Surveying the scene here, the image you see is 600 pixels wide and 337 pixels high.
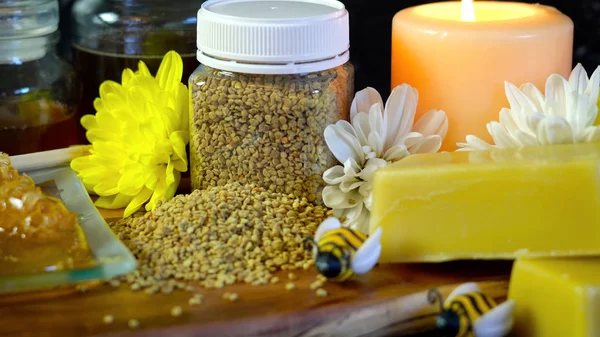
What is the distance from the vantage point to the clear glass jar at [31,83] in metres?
0.95

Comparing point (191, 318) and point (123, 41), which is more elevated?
point (123, 41)

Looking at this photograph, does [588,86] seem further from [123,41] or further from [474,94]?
[123,41]

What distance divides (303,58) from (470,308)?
0.29 meters

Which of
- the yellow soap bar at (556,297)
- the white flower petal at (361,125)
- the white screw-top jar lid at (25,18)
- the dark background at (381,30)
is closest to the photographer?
the yellow soap bar at (556,297)

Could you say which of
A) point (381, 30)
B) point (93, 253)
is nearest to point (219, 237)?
point (93, 253)

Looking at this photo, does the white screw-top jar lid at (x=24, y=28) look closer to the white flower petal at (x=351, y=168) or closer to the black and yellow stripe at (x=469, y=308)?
the white flower petal at (x=351, y=168)

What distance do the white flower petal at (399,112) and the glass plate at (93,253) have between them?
0.92 feet

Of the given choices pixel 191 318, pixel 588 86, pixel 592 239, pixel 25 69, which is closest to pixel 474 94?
pixel 588 86

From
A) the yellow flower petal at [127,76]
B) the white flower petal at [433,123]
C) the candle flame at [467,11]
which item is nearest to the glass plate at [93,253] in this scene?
the yellow flower petal at [127,76]

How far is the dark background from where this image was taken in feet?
3.79

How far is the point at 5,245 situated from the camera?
74 centimetres

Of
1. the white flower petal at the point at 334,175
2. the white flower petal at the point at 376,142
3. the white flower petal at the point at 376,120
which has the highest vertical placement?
the white flower petal at the point at 376,120

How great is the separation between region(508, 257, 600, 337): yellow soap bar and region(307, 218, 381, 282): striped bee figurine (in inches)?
4.5

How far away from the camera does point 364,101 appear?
85 centimetres
